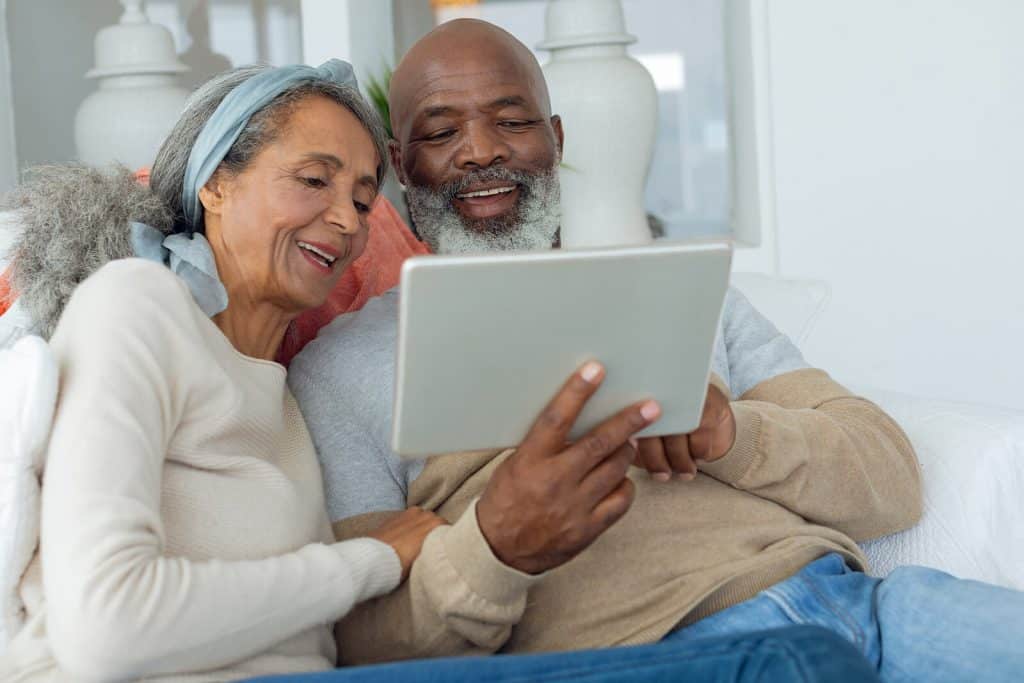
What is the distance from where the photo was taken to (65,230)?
5.30 ft

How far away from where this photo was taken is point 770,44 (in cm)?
314

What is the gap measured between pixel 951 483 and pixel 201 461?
99 centimetres

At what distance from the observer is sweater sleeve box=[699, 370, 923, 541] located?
1.65m

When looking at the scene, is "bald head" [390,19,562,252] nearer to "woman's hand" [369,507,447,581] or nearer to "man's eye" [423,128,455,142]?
"man's eye" [423,128,455,142]

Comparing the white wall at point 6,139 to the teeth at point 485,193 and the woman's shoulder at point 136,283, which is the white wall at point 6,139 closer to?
the teeth at point 485,193

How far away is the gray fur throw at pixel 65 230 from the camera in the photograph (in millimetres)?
1596

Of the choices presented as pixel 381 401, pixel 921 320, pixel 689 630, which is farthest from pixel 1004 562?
pixel 921 320

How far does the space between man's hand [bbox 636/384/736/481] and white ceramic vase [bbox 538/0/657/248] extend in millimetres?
1412

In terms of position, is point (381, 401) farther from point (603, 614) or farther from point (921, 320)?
point (921, 320)

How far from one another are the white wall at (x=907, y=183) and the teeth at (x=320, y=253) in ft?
5.56

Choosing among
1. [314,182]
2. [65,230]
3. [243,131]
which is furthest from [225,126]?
[65,230]

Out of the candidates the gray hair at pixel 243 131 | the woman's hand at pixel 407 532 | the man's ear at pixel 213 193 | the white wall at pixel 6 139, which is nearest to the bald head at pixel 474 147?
the gray hair at pixel 243 131

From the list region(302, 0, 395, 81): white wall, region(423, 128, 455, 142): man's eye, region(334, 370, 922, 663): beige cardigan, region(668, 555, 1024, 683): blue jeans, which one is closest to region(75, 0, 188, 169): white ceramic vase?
region(302, 0, 395, 81): white wall

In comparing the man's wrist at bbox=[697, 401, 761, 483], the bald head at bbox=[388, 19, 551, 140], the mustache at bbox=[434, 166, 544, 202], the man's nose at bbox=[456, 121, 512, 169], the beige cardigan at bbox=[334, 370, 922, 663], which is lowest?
the beige cardigan at bbox=[334, 370, 922, 663]
